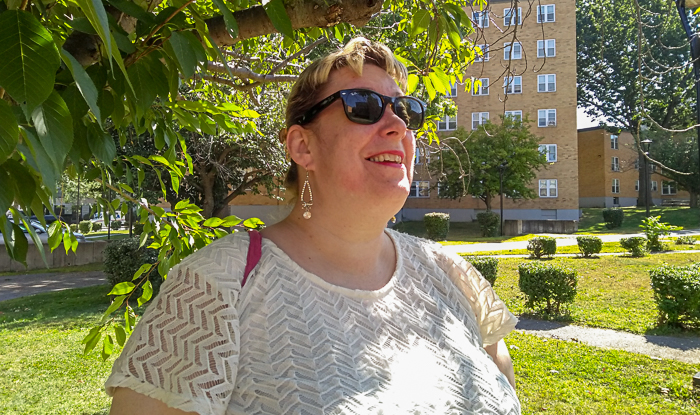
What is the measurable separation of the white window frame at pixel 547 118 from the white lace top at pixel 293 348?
4126 centimetres

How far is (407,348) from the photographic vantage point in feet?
5.26

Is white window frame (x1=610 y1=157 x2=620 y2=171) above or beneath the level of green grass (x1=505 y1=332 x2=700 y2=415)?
above

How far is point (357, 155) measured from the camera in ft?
5.60

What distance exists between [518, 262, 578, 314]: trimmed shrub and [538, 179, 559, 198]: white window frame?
107 ft

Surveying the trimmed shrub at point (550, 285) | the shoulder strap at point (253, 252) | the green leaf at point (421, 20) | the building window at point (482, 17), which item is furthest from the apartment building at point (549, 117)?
the shoulder strap at point (253, 252)

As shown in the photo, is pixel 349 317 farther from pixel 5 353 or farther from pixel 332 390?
pixel 5 353

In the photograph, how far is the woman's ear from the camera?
181cm

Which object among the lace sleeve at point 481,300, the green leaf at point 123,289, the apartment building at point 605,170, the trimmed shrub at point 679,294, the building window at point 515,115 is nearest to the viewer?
the lace sleeve at point 481,300

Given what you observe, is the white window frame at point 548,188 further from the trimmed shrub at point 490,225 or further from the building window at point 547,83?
the trimmed shrub at point 490,225

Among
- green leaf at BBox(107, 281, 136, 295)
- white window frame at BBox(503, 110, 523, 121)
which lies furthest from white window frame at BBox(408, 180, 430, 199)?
green leaf at BBox(107, 281, 136, 295)

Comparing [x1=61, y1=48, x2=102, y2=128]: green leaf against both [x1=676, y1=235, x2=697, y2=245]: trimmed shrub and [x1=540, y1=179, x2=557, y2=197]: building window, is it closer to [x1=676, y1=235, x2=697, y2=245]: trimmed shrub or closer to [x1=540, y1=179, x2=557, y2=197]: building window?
[x1=676, y1=235, x2=697, y2=245]: trimmed shrub

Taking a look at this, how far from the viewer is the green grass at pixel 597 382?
5277 millimetres

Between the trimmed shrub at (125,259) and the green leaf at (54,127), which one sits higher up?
the green leaf at (54,127)

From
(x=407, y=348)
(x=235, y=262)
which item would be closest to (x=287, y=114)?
(x=235, y=262)
